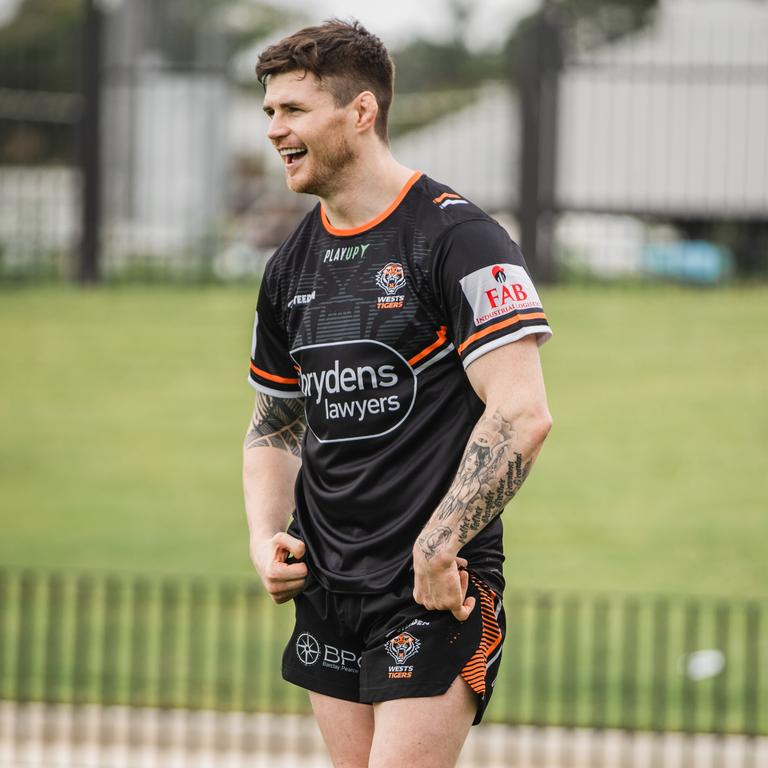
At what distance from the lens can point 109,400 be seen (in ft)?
50.7

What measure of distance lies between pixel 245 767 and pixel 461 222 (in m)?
5.01

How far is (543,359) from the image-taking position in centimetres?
1539

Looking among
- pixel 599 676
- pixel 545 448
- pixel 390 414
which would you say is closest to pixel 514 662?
pixel 599 676

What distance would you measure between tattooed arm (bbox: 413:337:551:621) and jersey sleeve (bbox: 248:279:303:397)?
23.2 inches

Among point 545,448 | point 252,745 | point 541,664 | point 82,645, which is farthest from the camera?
point 545,448

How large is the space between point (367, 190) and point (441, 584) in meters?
0.79

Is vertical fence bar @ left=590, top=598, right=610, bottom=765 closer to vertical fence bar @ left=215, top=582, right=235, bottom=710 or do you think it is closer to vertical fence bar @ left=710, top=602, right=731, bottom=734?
vertical fence bar @ left=710, top=602, right=731, bottom=734

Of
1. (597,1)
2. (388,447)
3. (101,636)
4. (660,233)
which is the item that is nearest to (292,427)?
(388,447)

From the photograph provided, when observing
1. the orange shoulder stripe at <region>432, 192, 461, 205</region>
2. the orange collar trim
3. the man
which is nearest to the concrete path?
the man

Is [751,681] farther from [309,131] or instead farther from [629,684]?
[309,131]

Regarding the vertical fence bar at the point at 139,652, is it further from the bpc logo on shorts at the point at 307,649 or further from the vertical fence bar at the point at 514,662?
the bpc logo on shorts at the point at 307,649

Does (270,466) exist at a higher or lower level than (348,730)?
higher

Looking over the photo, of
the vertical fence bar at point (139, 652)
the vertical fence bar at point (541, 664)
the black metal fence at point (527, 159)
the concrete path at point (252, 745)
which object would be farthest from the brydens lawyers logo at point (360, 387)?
the black metal fence at point (527, 159)

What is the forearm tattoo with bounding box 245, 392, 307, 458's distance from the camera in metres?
3.21
